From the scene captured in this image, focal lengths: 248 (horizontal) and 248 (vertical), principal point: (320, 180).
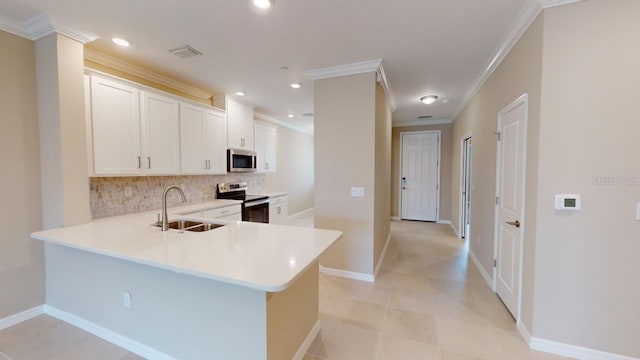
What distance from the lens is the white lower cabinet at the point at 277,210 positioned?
4949mm

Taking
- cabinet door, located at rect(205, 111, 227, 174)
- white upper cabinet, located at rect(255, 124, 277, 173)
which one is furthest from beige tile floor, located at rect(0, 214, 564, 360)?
white upper cabinet, located at rect(255, 124, 277, 173)

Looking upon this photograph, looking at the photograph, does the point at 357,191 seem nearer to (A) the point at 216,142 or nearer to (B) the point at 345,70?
(B) the point at 345,70

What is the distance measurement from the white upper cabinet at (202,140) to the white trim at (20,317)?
1.92 metres

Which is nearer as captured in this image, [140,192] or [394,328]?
[394,328]

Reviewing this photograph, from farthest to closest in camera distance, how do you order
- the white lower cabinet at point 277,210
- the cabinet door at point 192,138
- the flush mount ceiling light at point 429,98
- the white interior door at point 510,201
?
the white lower cabinet at point 277,210
the flush mount ceiling light at point 429,98
the cabinet door at point 192,138
the white interior door at point 510,201

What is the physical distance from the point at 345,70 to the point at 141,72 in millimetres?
2582

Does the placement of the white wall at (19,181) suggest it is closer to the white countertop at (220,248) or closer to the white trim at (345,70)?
the white countertop at (220,248)

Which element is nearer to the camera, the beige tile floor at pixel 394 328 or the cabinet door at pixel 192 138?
the beige tile floor at pixel 394 328

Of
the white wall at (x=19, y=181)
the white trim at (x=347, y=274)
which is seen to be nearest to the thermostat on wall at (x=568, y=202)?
the white trim at (x=347, y=274)

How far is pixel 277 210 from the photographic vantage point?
5.18m

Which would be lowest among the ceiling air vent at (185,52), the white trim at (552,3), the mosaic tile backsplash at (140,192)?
the mosaic tile backsplash at (140,192)

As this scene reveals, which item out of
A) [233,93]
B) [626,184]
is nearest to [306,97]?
[233,93]

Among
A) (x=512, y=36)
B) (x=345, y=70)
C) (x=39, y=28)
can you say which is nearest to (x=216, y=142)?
(x=39, y=28)

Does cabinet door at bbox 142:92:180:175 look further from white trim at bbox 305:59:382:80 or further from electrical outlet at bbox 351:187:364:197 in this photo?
electrical outlet at bbox 351:187:364:197
